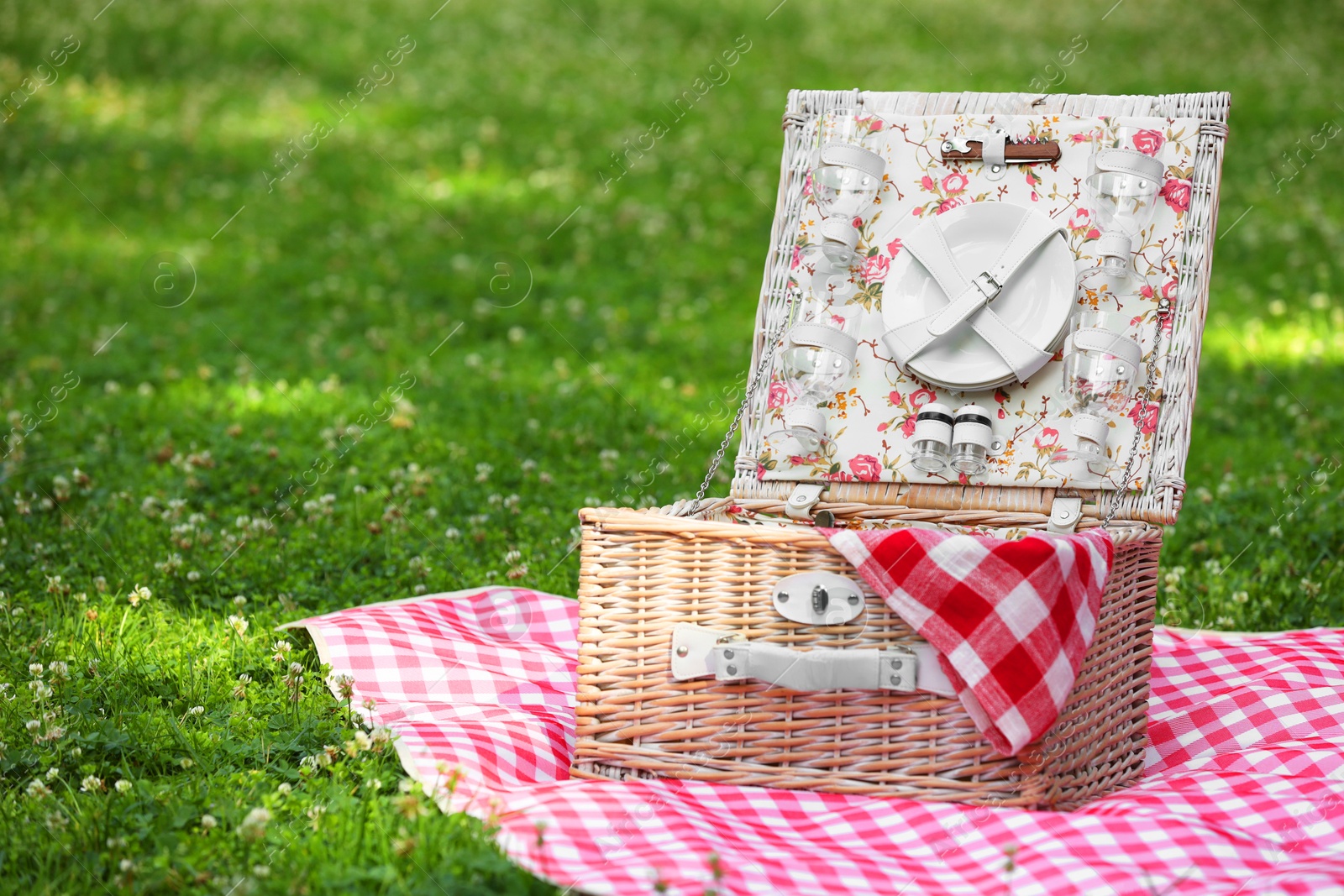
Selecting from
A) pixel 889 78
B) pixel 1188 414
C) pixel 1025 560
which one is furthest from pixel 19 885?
pixel 889 78

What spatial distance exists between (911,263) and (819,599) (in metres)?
1.17

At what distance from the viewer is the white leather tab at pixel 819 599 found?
2.20m

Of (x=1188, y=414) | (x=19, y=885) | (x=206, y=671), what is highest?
(x=1188, y=414)

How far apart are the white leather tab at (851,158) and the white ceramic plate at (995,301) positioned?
0.22m

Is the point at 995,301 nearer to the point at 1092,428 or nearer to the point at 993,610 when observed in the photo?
the point at 1092,428

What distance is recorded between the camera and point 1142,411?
277 cm

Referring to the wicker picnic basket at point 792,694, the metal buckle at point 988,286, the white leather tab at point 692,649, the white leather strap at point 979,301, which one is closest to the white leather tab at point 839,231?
the white leather strap at point 979,301

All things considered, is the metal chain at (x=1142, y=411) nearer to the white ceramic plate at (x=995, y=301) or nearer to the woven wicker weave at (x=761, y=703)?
the white ceramic plate at (x=995, y=301)

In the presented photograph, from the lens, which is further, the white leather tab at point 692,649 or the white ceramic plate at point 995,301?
the white ceramic plate at point 995,301

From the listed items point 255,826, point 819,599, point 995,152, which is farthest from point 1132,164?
point 255,826

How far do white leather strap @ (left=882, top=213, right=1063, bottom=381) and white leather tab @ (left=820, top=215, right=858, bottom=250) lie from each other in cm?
17

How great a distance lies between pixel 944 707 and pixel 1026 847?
0.97 feet

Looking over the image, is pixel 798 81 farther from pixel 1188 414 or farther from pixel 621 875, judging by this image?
pixel 621 875

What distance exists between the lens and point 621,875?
1.83 m
